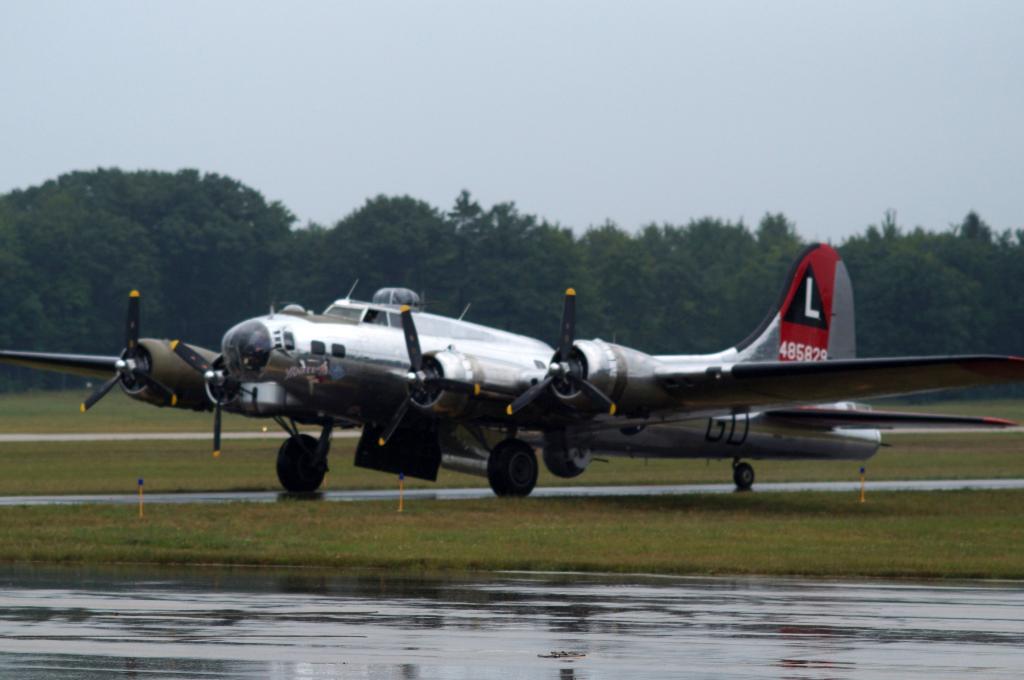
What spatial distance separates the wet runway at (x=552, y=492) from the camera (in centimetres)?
3425

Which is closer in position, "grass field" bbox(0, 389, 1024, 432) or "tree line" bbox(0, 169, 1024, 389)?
"grass field" bbox(0, 389, 1024, 432)

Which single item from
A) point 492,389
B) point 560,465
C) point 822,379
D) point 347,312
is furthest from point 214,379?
point 822,379

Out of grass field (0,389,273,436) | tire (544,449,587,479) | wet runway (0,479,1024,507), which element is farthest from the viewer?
grass field (0,389,273,436)

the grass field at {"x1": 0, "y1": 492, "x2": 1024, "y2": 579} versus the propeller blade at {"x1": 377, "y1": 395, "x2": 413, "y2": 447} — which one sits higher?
the propeller blade at {"x1": 377, "y1": 395, "x2": 413, "y2": 447}

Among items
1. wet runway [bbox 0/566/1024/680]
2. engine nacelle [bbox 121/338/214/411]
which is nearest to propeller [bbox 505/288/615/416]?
engine nacelle [bbox 121/338/214/411]

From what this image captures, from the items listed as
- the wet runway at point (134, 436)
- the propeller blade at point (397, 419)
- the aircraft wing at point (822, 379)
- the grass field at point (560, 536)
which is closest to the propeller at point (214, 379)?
the grass field at point (560, 536)

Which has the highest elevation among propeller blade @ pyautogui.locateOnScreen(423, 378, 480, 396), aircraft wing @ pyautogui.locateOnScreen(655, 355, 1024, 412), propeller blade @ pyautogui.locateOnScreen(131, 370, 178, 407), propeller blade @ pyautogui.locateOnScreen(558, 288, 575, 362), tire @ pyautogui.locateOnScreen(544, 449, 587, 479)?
propeller blade @ pyautogui.locateOnScreen(558, 288, 575, 362)

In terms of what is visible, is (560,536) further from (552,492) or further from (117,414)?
(117,414)

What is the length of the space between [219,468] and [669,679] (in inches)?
1382

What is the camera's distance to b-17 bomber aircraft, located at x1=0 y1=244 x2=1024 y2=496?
108 feet

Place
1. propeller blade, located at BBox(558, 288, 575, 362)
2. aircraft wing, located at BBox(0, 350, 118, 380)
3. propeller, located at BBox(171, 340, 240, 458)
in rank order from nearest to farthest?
propeller blade, located at BBox(558, 288, 575, 362)
propeller, located at BBox(171, 340, 240, 458)
aircraft wing, located at BBox(0, 350, 118, 380)

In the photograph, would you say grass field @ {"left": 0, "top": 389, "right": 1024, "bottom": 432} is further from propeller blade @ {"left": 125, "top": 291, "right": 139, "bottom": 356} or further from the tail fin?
the tail fin

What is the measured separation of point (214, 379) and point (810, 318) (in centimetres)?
1414

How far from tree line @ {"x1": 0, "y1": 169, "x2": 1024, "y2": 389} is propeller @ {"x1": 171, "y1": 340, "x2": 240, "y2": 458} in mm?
78546
